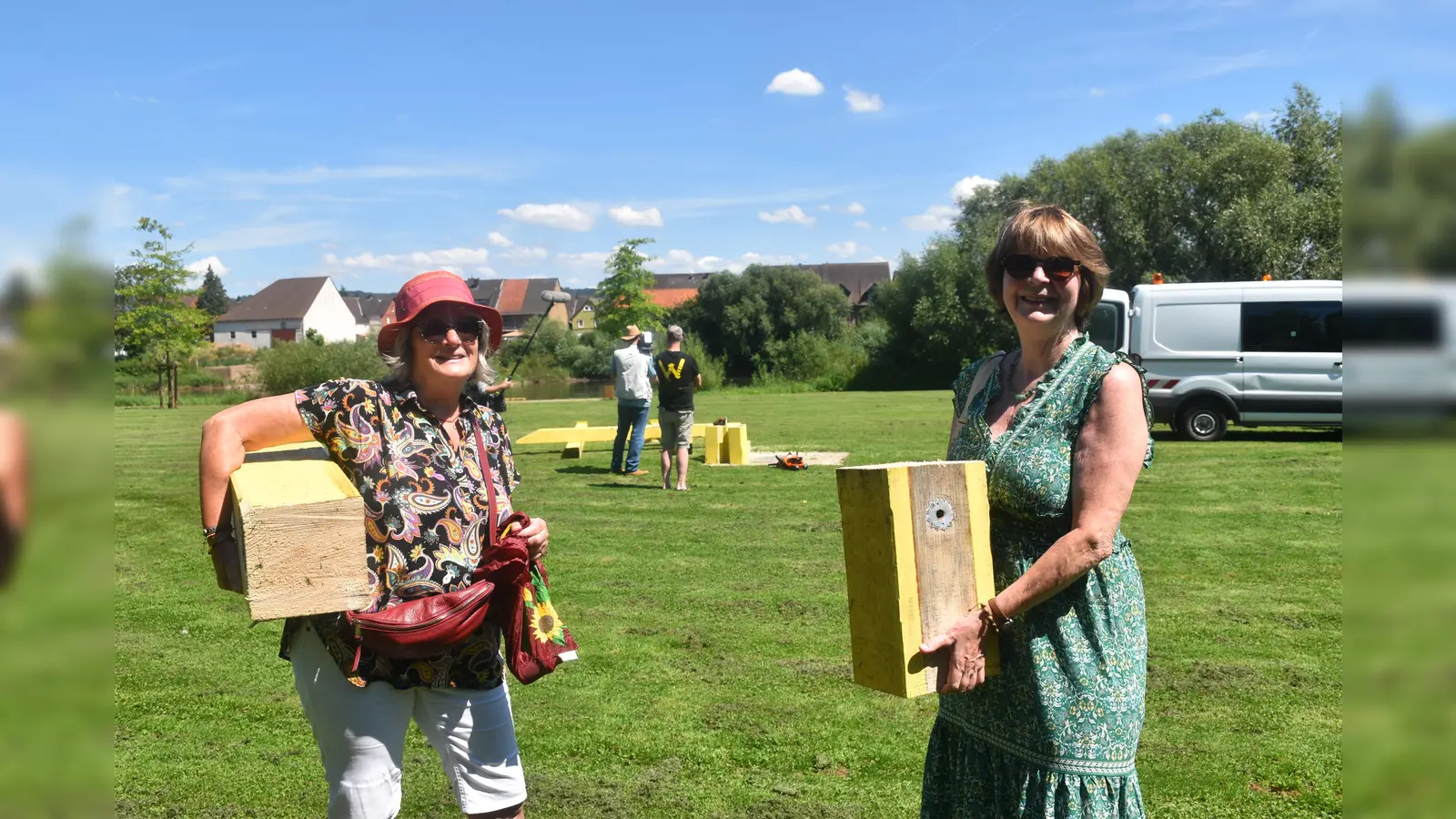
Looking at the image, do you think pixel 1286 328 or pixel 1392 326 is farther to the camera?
pixel 1286 328

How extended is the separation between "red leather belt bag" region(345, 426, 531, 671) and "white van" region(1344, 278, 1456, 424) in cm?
249

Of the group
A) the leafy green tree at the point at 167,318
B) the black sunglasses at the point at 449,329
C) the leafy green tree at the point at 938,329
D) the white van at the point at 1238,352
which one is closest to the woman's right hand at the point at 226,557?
the black sunglasses at the point at 449,329

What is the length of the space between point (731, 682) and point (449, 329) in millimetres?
3403

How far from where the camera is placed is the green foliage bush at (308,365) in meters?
38.0

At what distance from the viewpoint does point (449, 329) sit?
11.1 ft

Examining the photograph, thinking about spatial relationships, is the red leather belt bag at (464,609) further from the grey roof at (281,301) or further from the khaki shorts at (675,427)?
the grey roof at (281,301)

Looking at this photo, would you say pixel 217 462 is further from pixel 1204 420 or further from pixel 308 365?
pixel 308 365

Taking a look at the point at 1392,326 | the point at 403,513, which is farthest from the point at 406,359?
the point at 1392,326

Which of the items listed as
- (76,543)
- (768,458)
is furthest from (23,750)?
(768,458)

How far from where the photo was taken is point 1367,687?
49.1 inches

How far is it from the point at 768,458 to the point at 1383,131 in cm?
1621

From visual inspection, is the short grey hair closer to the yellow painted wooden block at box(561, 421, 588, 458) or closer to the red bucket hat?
the red bucket hat

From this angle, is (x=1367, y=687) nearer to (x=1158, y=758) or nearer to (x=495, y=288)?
(x=1158, y=758)

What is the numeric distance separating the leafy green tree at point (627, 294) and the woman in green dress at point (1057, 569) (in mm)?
70019
